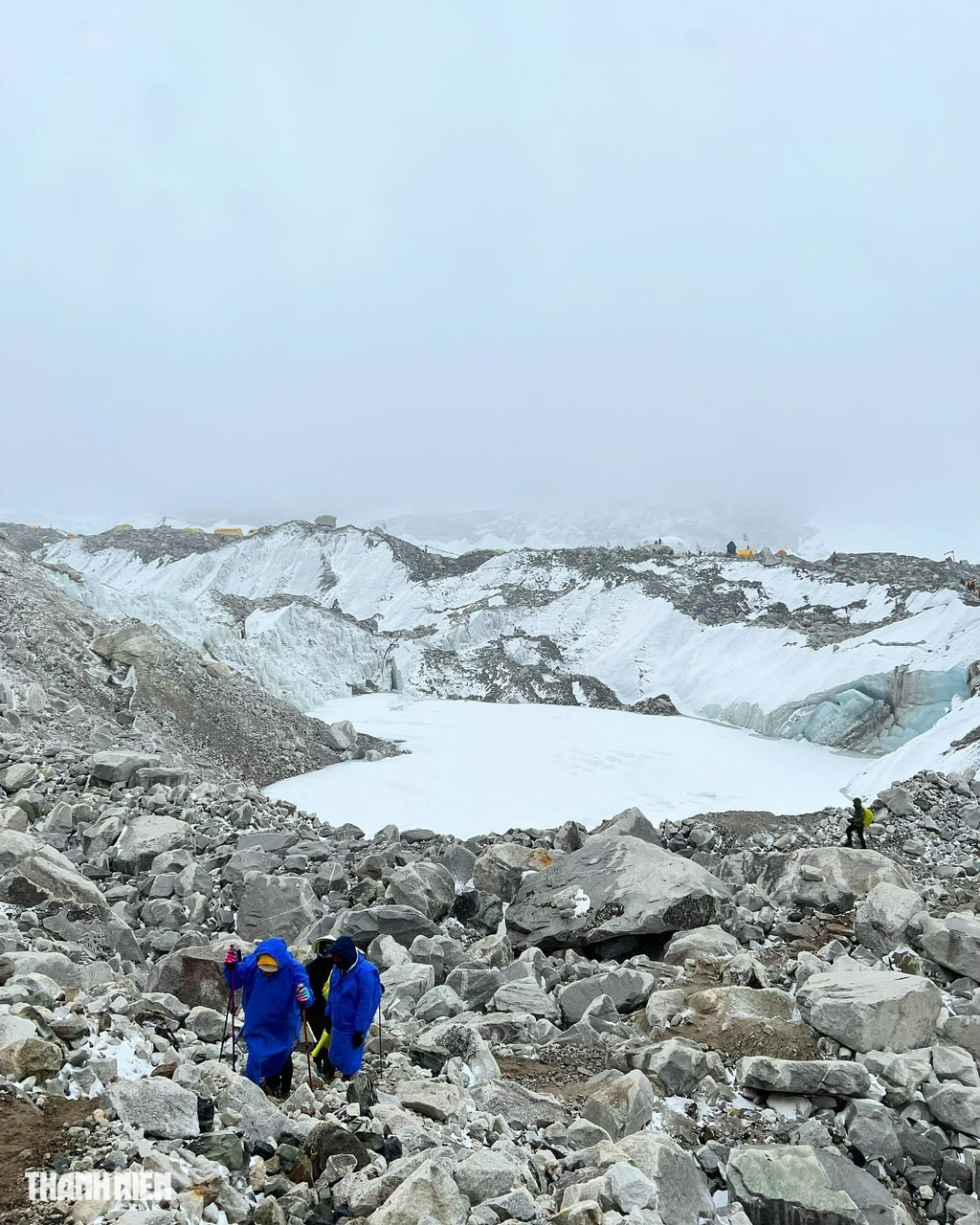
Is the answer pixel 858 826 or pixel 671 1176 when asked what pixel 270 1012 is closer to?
pixel 671 1176

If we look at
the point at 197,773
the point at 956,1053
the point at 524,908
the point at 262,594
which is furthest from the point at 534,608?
the point at 956,1053

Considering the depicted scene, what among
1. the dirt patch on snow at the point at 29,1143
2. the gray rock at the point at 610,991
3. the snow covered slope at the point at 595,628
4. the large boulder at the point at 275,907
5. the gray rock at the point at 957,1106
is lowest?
the large boulder at the point at 275,907

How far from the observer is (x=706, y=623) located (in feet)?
112

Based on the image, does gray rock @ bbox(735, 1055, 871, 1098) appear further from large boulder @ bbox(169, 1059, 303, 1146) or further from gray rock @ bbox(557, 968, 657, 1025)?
large boulder @ bbox(169, 1059, 303, 1146)

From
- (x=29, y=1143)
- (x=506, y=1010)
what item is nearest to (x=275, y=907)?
(x=506, y=1010)

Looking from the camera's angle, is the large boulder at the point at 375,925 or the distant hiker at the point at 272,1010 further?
the large boulder at the point at 375,925

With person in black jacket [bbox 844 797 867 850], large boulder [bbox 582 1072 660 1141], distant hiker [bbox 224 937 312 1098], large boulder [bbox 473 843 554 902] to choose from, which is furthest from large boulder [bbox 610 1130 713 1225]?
person in black jacket [bbox 844 797 867 850]

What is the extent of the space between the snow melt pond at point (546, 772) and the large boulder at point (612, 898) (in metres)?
3.07

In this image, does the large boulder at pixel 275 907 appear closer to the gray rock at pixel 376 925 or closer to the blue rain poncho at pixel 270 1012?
the gray rock at pixel 376 925

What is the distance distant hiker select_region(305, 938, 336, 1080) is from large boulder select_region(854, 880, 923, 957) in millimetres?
5035

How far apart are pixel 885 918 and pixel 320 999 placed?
5193 mm

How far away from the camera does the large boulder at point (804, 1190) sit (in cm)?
376

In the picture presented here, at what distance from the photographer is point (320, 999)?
193 inches

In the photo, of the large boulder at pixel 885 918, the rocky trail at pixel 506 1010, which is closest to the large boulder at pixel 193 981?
the rocky trail at pixel 506 1010
